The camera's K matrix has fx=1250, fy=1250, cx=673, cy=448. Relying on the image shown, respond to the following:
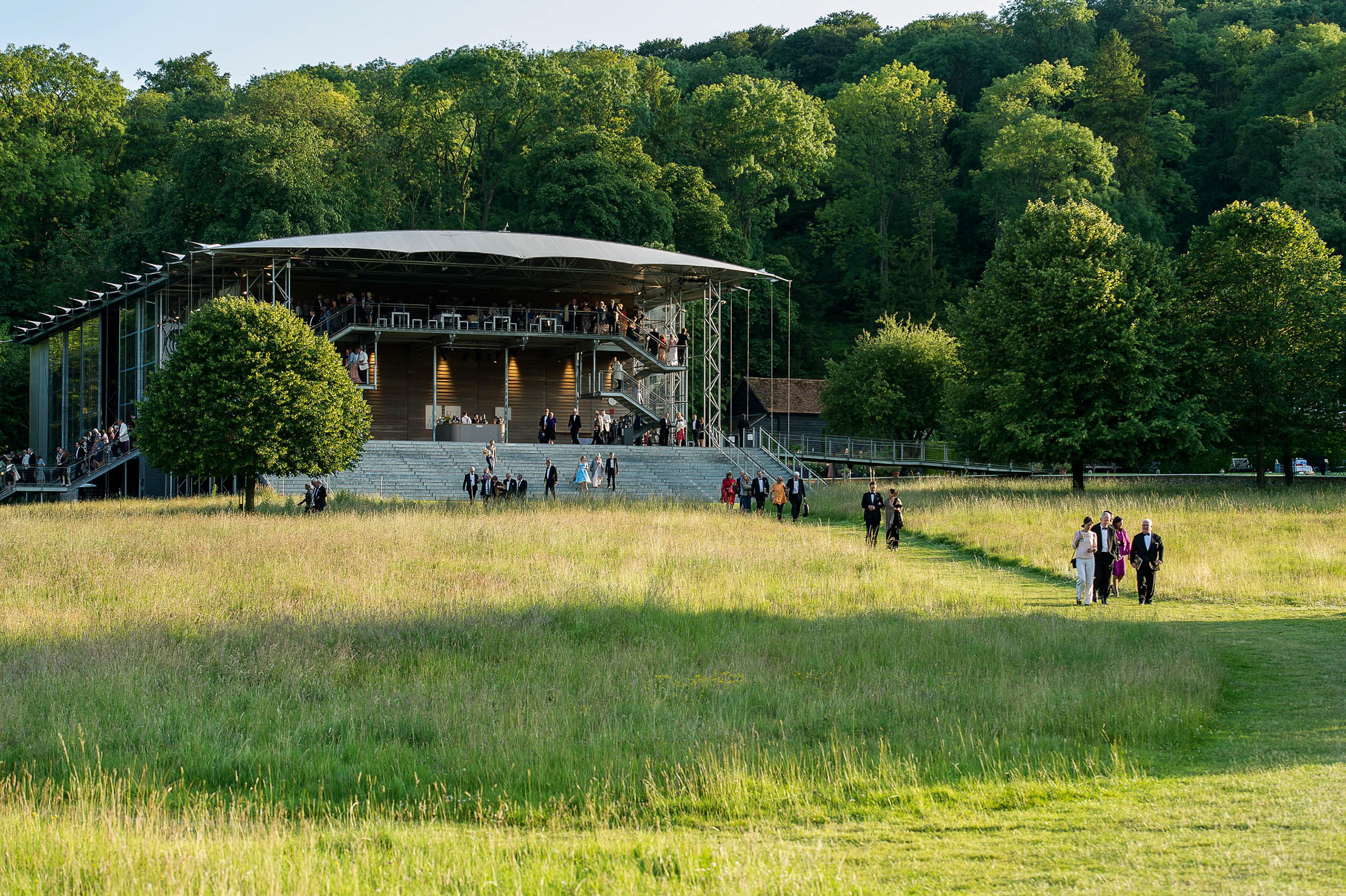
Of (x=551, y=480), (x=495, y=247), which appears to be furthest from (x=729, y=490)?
(x=495, y=247)

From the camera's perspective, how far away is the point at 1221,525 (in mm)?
24141

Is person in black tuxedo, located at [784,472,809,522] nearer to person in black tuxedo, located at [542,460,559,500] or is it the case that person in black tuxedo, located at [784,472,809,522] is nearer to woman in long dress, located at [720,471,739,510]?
woman in long dress, located at [720,471,739,510]

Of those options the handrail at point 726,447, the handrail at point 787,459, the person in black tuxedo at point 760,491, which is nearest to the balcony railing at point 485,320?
the handrail at point 726,447

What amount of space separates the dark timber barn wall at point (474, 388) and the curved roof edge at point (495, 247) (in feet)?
18.1

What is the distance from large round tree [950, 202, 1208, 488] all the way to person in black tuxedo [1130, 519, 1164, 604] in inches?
750

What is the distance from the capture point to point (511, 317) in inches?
1809

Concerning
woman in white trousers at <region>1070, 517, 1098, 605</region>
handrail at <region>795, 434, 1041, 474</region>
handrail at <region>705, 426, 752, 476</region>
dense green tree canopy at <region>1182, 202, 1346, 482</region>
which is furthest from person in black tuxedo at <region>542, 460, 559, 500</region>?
handrail at <region>795, 434, 1041, 474</region>

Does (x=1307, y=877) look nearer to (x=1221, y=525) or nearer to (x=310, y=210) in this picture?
(x=1221, y=525)

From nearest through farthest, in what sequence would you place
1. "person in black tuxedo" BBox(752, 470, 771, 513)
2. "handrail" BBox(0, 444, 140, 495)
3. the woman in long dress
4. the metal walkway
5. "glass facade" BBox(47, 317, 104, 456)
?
1. "person in black tuxedo" BBox(752, 470, 771, 513)
2. the woman in long dress
3. "handrail" BBox(0, 444, 140, 495)
4. "glass facade" BBox(47, 317, 104, 456)
5. the metal walkway

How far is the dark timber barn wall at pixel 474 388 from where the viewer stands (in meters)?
47.7

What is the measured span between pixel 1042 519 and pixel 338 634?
673 inches

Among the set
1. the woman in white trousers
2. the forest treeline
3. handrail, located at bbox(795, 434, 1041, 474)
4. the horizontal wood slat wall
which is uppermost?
the forest treeline

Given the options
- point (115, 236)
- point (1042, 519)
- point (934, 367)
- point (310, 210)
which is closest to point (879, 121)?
point (934, 367)

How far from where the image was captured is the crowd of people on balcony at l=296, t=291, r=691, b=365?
143 ft
